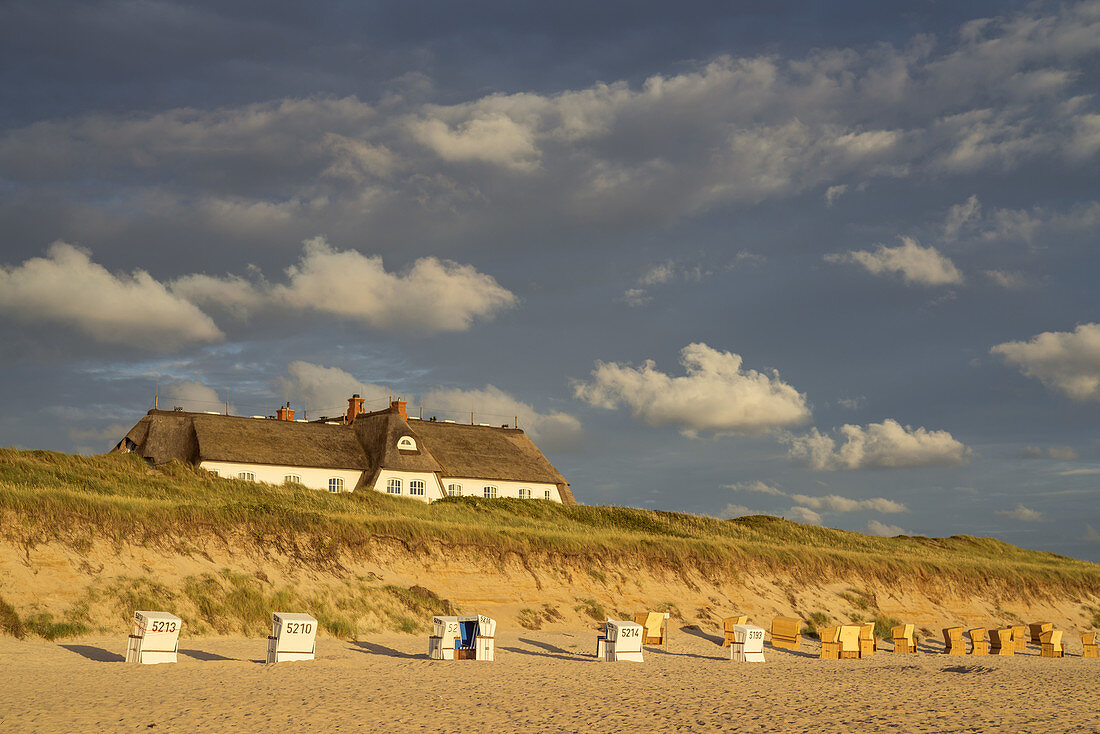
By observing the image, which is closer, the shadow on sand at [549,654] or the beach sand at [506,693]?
the beach sand at [506,693]

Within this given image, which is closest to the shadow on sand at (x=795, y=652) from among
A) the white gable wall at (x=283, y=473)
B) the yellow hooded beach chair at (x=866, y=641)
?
the yellow hooded beach chair at (x=866, y=641)

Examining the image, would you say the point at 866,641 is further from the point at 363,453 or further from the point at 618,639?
the point at 363,453

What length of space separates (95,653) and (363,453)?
3369cm

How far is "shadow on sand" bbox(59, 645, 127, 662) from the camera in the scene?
1877 cm

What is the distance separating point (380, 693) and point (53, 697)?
16.2 feet

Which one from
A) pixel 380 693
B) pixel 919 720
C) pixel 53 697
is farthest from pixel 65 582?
pixel 919 720

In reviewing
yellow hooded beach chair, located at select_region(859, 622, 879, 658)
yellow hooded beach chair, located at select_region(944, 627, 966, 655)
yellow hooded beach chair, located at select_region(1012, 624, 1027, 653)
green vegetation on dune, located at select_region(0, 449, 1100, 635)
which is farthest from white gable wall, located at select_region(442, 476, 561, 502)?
yellow hooded beach chair, located at select_region(859, 622, 879, 658)

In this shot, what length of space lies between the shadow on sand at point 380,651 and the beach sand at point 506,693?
0.05 m

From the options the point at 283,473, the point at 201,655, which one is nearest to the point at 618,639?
the point at 201,655

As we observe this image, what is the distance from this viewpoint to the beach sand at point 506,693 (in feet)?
41.7

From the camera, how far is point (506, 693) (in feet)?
52.1

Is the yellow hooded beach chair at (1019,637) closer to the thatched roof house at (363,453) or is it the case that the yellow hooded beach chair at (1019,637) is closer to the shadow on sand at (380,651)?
the shadow on sand at (380,651)

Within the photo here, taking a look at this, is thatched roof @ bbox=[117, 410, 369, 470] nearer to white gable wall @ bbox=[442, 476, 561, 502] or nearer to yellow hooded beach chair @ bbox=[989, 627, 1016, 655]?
white gable wall @ bbox=[442, 476, 561, 502]

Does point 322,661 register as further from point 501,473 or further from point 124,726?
point 501,473
